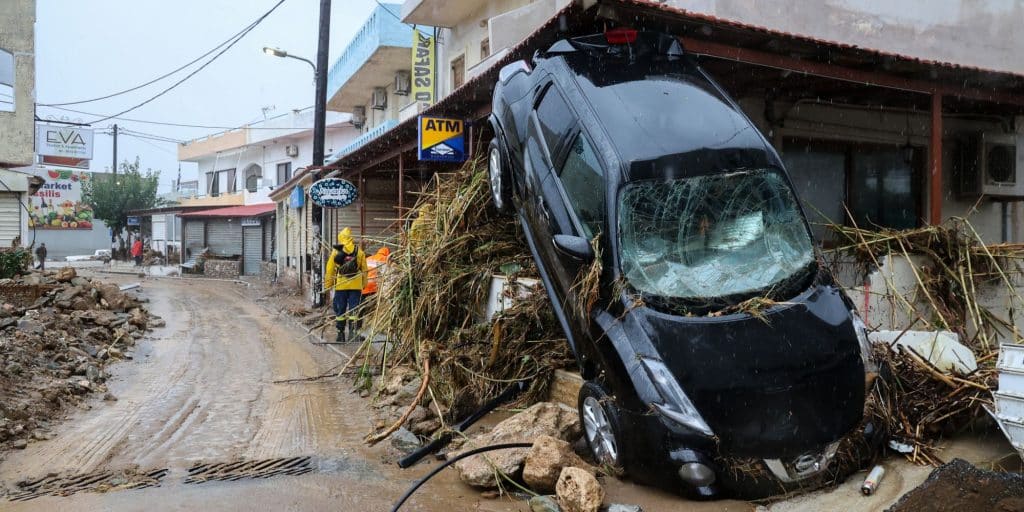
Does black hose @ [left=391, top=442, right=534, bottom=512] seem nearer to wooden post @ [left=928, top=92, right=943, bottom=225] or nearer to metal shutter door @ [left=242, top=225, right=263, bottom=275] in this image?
wooden post @ [left=928, top=92, right=943, bottom=225]

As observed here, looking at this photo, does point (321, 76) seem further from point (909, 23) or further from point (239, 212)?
point (239, 212)

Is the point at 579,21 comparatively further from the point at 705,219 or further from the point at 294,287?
the point at 294,287

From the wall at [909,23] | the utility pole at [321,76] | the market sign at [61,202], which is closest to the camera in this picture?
the wall at [909,23]

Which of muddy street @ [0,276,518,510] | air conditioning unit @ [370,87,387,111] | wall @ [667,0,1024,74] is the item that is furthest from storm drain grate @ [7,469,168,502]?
air conditioning unit @ [370,87,387,111]

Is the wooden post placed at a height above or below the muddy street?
above

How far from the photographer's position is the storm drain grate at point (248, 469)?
512 centimetres

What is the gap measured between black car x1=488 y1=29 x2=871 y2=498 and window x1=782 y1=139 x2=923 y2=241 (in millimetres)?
5209

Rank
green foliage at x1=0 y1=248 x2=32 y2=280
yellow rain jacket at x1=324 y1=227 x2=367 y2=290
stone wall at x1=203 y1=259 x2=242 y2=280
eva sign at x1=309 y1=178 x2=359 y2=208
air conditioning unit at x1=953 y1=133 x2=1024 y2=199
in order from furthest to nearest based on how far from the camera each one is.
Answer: stone wall at x1=203 y1=259 x2=242 y2=280, green foliage at x1=0 y1=248 x2=32 y2=280, eva sign at x1=309 y1=178 x2=359 y2=208, yellow rain jacket at x1=324 y1=227 x2=367 y2=290, air conditioning unit at x1=953 y1=133 x2=1024 y2=199

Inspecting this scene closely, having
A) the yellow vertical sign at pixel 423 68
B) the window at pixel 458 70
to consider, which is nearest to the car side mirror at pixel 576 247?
the window at pixel 458 70

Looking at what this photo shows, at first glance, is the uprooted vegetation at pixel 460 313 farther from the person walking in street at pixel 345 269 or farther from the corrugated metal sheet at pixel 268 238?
the corrugated metal sheet at pixel 268 238

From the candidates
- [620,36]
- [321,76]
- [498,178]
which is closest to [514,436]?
[498,178]

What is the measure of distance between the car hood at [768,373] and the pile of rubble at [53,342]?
17.9 ft

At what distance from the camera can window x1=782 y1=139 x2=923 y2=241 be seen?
10.5m

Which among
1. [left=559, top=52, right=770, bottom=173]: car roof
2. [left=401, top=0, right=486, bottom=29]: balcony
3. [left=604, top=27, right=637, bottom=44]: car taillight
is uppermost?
[left=401, top=0, right=486, bottom=29]: balcony
